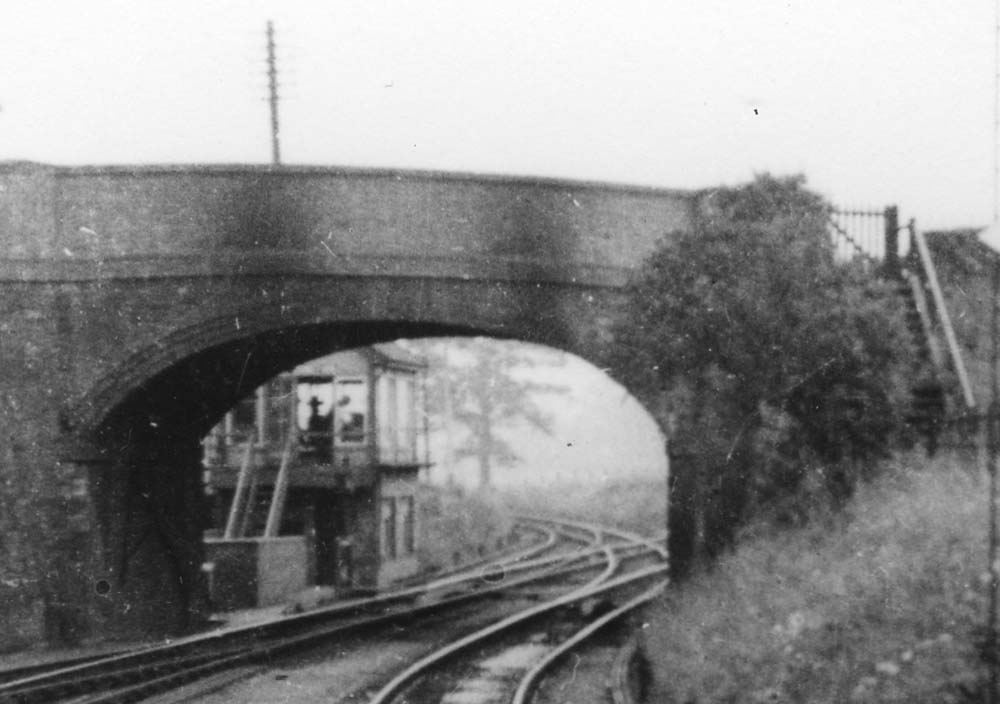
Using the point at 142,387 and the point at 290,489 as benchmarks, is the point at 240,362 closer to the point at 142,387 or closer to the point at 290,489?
the point at 142,387

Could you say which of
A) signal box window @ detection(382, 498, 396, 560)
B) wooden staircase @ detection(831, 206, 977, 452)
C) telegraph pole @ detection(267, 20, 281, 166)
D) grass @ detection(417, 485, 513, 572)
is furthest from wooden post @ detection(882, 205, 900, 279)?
telegraph pole @ detection(267, 20, 281, 166)

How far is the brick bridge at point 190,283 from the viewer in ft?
60.5

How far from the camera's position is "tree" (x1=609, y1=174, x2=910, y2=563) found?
15.1 meters

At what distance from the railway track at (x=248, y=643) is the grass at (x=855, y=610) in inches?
181

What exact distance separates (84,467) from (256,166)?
14.5 feet

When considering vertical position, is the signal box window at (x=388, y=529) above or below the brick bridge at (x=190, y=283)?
below

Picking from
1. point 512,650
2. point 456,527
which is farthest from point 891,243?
point 456,527

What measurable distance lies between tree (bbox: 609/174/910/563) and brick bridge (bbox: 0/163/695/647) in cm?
275

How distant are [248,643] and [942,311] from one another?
9.27 metres

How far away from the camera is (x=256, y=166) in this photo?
59.9 ft

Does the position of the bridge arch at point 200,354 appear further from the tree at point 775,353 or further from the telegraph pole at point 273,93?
the telegraph pole at point 273,93

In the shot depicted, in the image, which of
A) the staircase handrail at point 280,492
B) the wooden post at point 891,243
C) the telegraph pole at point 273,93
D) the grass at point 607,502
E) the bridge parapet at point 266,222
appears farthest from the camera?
the grass at point 607,502

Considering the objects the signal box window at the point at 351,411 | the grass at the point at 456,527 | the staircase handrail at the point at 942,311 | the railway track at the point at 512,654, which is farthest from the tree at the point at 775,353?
the grass at the point at 456,527

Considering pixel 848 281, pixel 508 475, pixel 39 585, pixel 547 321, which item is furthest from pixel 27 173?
pixel 508 475
